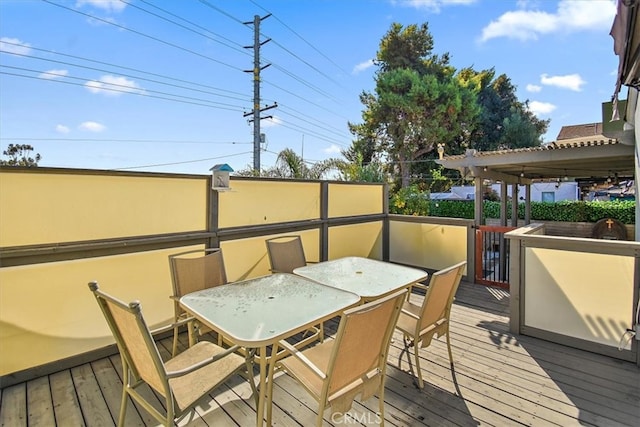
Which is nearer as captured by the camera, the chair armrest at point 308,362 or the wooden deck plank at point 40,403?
the chair armrest at point 308,362

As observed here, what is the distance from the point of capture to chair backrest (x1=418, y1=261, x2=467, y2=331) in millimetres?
2312

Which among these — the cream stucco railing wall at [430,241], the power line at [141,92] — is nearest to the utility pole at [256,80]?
the power line at [141,92]

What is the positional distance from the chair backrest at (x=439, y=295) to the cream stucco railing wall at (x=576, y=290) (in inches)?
50.8

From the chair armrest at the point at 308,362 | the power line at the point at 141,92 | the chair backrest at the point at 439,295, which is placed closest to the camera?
the chair armrest at the point at 308,362

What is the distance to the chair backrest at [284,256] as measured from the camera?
11.9 feet

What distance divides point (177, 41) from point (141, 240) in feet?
39.0

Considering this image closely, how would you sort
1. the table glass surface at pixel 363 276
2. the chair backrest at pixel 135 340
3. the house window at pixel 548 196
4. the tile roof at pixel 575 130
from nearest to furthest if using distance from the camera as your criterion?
the chair backrest at pixel 135 340 < the table glass surface at pixel 363 276 < the house window at pixel 548 196 < the tile roof at pixel 575 130

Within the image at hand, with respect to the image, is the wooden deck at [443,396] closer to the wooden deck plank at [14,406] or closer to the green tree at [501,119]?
the wooden deck plank at [14,406]

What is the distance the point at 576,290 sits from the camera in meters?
3.03

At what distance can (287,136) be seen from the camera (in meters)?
16.7

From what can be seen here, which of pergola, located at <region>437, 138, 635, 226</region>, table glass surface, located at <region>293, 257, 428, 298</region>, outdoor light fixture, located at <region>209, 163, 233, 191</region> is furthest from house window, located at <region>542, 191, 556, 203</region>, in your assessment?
outdoor light fixture, located at <region>209, 163, 233, 191</region>

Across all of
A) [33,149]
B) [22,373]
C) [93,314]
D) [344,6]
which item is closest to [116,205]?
[93,314]

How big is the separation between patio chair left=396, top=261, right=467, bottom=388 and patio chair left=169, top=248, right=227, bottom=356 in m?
1.61

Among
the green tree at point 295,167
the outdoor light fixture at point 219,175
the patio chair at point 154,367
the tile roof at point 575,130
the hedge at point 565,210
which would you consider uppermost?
the tile roof at point 575,130
